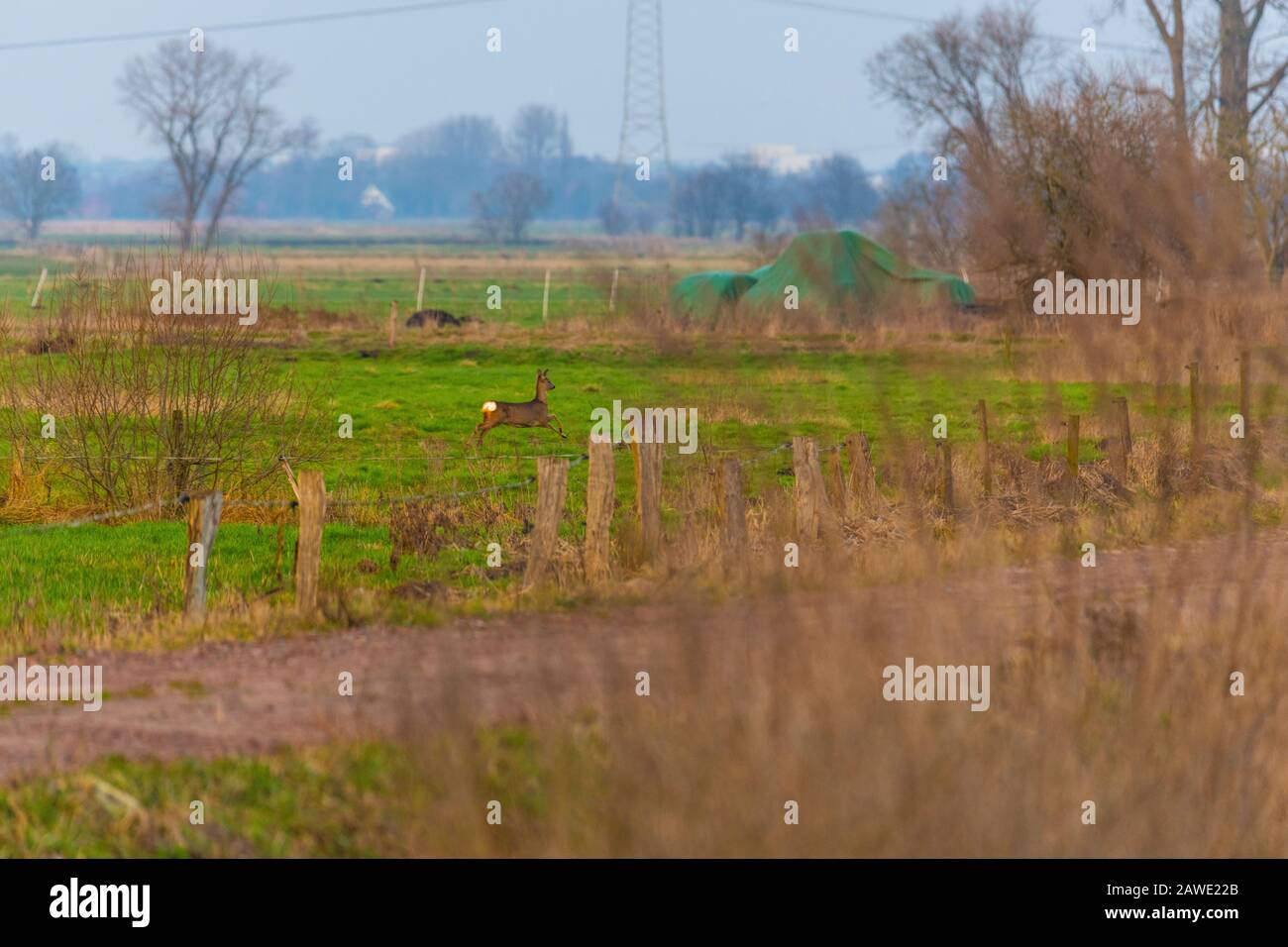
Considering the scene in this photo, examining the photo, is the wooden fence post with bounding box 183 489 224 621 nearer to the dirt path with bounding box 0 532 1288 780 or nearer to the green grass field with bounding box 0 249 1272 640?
the green grass field with bounding box 0 249 1272 640

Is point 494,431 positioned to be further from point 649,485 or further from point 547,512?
point 547,512

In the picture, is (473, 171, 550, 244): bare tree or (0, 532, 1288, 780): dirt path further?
(473, 171, 550, 244): bare tree

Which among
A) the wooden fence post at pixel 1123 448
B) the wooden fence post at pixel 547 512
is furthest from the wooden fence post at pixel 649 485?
the wooden fence post at pixel 1123 448

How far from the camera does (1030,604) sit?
9.62 m

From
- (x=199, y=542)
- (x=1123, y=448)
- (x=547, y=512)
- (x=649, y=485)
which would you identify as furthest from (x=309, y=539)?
(x=1123, y=448)

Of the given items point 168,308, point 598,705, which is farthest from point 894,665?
point 168,308

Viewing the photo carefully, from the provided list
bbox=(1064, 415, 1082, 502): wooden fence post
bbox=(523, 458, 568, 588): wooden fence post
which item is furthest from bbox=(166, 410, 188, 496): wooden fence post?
bbox=(1064, 415, 1082, 502): wooden fence post

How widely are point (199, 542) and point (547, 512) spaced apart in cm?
247

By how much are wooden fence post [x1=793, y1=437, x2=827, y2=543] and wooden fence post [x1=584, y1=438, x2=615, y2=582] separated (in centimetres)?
178

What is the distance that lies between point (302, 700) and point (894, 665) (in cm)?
353

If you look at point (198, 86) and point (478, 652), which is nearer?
point (478, 652)

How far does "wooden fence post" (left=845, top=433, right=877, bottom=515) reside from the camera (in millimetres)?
13781
